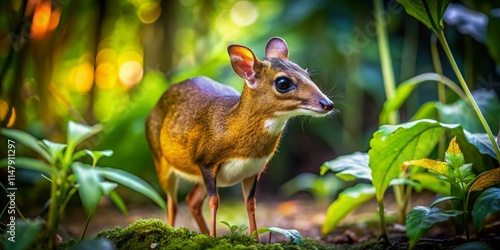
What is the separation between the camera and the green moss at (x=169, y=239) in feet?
8.59

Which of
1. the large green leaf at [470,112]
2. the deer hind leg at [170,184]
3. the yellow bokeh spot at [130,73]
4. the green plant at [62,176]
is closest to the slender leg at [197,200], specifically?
the deer hind leg at [170,184]

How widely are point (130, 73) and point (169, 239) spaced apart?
5671mm

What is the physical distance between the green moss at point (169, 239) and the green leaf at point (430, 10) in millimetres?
1355

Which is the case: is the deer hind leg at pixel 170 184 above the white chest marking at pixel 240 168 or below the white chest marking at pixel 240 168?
below

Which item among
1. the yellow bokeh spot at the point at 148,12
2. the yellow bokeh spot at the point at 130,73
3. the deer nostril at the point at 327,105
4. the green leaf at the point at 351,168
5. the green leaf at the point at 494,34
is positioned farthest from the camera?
the yellow bokeh spot at the point at 130,73

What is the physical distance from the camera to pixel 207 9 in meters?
7.26

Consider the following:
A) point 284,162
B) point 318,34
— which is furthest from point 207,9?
point 284,162

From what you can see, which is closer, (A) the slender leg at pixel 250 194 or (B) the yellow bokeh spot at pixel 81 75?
(A) the slender leg at pixel 250 194

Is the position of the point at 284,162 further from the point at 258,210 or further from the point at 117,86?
the point at 117,86

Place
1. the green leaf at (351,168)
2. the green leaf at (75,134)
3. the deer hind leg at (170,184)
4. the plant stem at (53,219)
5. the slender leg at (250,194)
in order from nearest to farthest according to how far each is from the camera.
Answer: the plant stem at (53,219)
the green leaf at (75,134)
the slender leg at (250,194)
the green leaf at (351,168)
the deer hind leg at (170,184)

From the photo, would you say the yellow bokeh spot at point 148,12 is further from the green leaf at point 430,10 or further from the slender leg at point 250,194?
the green leaf at point 430,10

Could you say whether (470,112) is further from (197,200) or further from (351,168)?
(197,200)

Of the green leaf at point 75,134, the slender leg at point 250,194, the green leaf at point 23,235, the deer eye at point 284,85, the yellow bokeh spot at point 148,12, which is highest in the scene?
the yellow bokeh spot at point 148,12

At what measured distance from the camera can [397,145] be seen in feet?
10.0
